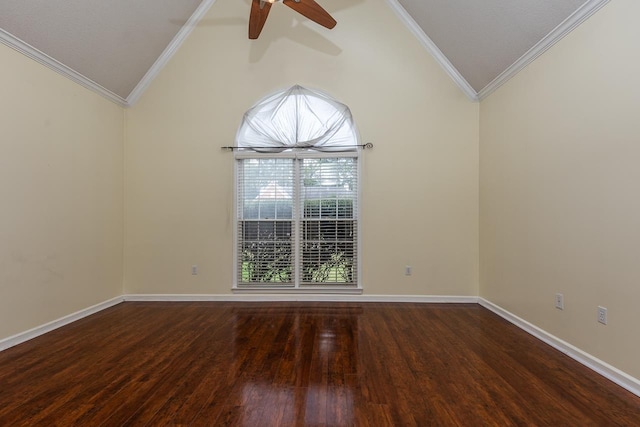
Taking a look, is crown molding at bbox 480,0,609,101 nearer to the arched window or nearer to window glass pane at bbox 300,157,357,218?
the arched window

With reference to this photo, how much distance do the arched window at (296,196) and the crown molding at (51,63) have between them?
1.62 metres

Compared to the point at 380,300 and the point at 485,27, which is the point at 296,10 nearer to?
the point at 485,27

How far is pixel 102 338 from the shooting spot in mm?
2686

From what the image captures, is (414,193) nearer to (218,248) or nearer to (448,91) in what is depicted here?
(448,91)

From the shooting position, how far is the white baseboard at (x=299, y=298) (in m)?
3.77

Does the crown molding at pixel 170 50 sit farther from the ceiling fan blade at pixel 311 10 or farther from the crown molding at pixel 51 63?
the ceiling fan blade at pixel 311 10

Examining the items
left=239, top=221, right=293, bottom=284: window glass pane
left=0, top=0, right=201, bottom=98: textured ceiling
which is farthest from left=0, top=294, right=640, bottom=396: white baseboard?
left=0, top=0, right=201, bottom=98: textured ceiling

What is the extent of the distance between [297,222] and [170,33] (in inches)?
113

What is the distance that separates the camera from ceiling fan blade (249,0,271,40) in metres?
2.64

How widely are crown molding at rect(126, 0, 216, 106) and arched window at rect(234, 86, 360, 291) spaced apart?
50.5 inches

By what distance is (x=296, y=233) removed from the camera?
153 inches

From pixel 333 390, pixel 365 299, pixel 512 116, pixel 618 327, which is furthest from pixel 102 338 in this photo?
pixel 512 116

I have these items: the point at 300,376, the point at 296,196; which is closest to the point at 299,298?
the point at 296,196

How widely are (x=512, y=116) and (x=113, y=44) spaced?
14.3 ft
